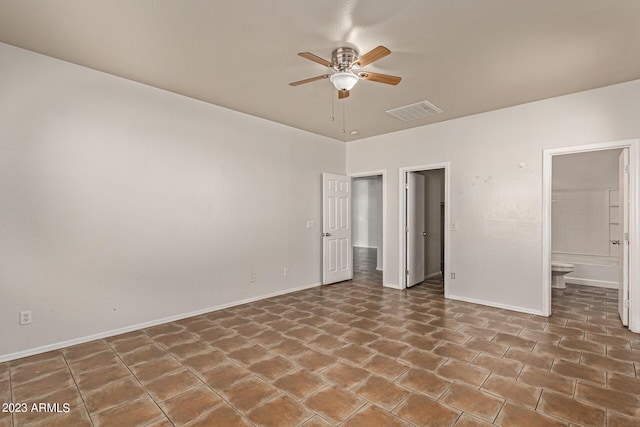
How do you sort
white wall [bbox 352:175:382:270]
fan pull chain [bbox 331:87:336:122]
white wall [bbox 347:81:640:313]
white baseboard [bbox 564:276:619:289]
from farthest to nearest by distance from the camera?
white wall [bbox 352:175:382:270] < white baseboard [bbox 564:276:619:289] < fan pull chain [bbox 331:87:336:122] < white wall [bbox 347:81:640:313]

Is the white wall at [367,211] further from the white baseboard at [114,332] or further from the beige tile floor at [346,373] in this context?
the beige tile floor at [346,373]

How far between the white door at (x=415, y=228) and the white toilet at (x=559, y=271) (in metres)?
2.20

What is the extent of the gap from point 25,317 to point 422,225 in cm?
580

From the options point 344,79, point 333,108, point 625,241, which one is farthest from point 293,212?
point 625,241

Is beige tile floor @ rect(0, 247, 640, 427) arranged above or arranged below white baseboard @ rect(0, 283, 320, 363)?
below

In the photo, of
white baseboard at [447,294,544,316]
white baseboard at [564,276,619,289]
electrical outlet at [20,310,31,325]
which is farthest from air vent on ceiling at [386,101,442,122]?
electrical outlet at [20,310,31,325]

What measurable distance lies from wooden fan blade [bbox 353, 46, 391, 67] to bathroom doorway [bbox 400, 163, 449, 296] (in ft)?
9.83

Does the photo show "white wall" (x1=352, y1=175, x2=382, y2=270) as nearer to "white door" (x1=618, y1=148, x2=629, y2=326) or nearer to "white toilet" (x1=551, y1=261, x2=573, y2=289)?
"white toilet" (x1=551, y1=261, x2=573, y2=289)

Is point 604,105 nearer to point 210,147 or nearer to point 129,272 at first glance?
point 210,147

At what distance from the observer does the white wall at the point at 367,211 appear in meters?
11.0

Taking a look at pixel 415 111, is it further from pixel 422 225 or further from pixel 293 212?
pixel 293 212

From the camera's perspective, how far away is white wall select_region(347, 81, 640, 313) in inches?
148

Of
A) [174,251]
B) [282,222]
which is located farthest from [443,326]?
[174,251]

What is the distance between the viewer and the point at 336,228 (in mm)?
6012
